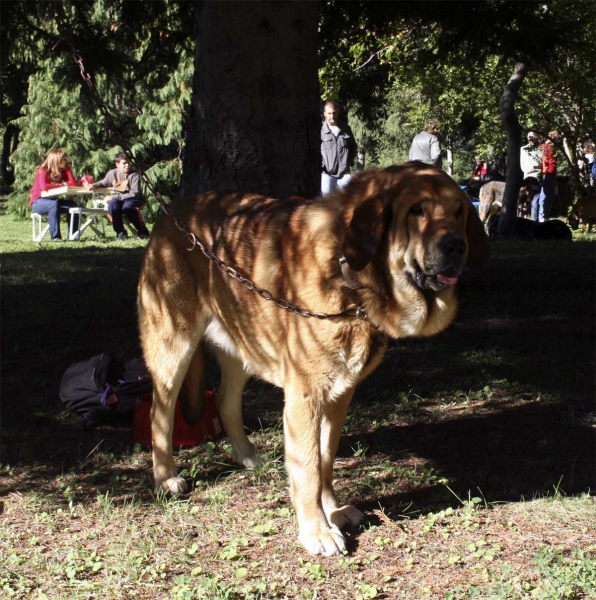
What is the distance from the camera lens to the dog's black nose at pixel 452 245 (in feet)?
10.3

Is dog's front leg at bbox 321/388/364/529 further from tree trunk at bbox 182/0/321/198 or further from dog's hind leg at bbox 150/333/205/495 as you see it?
tree trunk at bbox 182/0/321/198

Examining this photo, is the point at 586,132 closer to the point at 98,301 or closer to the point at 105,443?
the point at 98,301

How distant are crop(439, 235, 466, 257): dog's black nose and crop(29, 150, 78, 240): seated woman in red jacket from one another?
45.4 ft

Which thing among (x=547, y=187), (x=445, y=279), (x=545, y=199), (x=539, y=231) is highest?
(x=547, y=187)

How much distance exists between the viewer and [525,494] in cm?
413

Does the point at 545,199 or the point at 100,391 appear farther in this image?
the point at 545,199

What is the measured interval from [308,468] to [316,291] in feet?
2.61

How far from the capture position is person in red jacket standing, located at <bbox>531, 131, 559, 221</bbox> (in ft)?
66.4

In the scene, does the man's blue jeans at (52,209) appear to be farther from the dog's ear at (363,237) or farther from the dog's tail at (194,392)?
the dog's ear at (363,237)

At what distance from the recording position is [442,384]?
6043mm

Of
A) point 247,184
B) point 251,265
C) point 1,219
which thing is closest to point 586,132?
point 1,219

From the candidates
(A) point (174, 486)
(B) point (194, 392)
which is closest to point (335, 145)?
(B) point (194, 392)

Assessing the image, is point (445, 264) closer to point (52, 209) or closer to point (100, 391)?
point (100, 391)

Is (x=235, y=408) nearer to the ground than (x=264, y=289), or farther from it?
nearer to the ground
